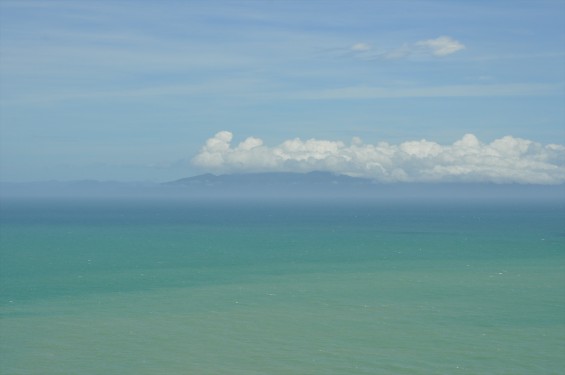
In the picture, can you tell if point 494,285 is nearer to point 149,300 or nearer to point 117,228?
point 149,300

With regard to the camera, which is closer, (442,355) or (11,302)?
(442,355)

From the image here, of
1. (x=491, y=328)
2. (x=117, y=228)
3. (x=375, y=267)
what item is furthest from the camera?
(x=117, y=228)

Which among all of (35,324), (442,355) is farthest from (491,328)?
(35,324)

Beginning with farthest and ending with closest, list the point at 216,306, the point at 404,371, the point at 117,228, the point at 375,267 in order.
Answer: the point at 117,228, the point at 375,267, the point at 216,306, the point at 404,371

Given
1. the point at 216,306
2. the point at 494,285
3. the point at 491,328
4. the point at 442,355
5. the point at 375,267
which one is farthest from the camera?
the point at 375,267

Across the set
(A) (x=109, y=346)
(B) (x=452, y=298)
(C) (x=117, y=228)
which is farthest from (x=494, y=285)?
(C) (x=117, y=228)

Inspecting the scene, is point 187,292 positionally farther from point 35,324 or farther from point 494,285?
point 494,285
